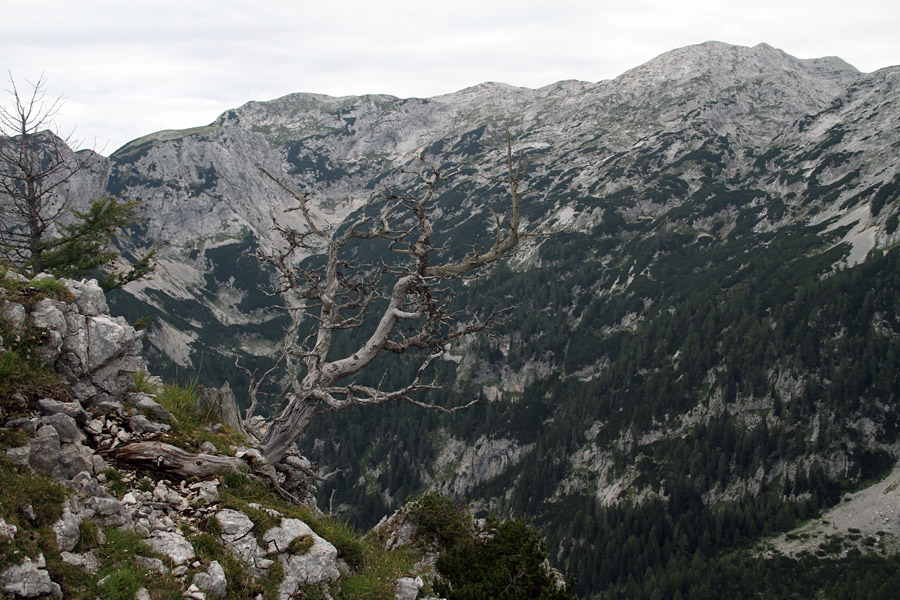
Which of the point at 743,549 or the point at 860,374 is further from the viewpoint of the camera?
the point at 860,374

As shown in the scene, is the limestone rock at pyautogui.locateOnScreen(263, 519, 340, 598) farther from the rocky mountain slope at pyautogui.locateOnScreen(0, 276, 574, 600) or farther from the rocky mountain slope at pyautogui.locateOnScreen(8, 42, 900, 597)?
the rocky mountain slope at pyautogui.locateOnScreen(8, 42, 900, 597)

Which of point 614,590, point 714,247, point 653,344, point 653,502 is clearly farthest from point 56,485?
point 714,247

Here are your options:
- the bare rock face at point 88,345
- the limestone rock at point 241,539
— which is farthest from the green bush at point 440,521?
the bare rock face at point 88,345

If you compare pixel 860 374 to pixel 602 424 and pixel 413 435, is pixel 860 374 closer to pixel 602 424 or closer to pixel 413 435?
pixel 602 424

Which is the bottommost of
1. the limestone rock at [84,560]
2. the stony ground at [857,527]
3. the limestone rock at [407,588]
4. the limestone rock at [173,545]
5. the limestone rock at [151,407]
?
the stony ground at [857,527]

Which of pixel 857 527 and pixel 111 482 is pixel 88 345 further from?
pixel 857 527

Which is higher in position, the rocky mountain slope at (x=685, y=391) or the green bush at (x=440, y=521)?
the green bush at (x=440, y=521)

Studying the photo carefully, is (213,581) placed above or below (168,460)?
below

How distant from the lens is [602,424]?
146875 mm

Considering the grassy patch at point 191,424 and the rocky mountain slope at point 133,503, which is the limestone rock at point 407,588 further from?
the grassy patch at point 191,424

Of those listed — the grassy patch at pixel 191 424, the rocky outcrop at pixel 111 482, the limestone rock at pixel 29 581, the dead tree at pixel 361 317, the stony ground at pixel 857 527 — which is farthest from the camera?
the stony ground at pixel 857 527

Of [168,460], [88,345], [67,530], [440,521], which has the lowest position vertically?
[440,521]

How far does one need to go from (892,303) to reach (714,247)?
218 feet

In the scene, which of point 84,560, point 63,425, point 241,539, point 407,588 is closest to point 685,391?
point 407,588
